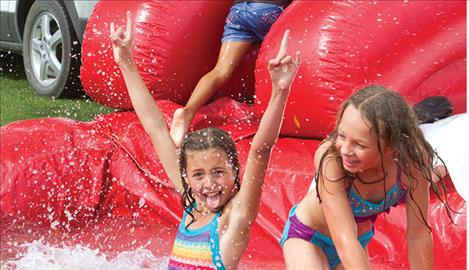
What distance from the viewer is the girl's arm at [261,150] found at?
270 cm

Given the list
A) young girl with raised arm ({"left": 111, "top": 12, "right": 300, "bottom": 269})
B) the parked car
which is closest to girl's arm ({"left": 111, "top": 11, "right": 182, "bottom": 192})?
young girl with raised arm ({"left": 111, "top": 12, "right": 300, "bottom": 269})

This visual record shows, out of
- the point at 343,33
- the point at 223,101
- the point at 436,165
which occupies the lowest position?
the point at 223,101

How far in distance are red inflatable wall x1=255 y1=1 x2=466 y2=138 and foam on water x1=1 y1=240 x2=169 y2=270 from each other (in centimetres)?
94

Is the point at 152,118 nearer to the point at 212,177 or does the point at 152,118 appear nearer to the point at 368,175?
the point at 212,177

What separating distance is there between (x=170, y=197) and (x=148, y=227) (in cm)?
17

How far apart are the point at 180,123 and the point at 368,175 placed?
60.9 inches

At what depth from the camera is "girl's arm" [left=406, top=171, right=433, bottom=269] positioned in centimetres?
294

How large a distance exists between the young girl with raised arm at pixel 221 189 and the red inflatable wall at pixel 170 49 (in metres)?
1.83

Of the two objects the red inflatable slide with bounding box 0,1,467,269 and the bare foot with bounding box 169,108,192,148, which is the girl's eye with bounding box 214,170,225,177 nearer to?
the red inflatable slide with bounding box 0,1,467,269

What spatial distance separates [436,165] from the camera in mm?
3590

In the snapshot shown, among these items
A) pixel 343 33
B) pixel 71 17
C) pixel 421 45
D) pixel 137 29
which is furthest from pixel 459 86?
pixel 71 17

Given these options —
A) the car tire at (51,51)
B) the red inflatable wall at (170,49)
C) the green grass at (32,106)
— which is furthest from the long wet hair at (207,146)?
the car tire at (51,51)

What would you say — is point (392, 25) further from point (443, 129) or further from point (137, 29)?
point (137, 29)

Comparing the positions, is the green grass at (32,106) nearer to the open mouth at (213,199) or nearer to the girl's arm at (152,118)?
the girl's arm at (152,118)
